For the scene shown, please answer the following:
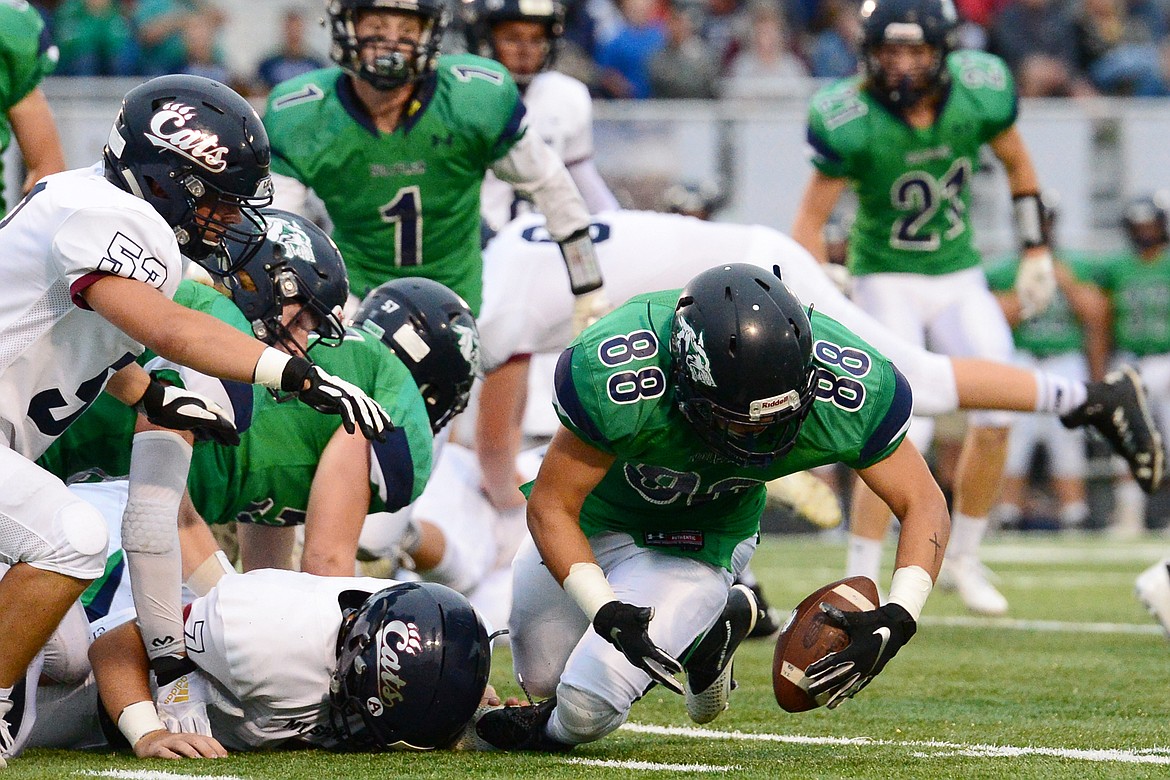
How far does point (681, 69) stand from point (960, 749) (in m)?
7.97

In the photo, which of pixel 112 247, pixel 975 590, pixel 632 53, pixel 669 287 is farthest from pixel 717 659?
pixel 632 53

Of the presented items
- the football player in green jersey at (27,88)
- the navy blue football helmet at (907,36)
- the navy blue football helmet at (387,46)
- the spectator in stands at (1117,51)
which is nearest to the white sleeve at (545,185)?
the navy blue football helmet at (387,46)

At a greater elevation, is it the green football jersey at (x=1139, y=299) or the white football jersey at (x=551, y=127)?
the white football jersey at (x=551, y=127)

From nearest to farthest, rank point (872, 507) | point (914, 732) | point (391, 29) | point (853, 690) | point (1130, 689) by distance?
point (853, 690)
point (914, 732)
point (1130, 689)
point (391, 29)
point (872, 507)

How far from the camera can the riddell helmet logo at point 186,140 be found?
3.50m

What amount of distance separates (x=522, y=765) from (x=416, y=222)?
2.60m

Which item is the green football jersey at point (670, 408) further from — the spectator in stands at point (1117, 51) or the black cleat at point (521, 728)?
the spectator in stands at point (1117, 51)

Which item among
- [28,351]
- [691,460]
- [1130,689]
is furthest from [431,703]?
[1130,689]

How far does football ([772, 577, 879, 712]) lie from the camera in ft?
11.1

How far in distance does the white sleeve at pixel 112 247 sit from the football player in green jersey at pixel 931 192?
3.57 m

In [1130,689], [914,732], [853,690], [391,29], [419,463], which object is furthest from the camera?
[391,29]

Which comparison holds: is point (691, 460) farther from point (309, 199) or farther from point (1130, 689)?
point (309, 199)

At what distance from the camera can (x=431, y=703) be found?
3420 millimetres

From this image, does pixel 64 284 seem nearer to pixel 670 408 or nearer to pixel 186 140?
pixel 186 140
